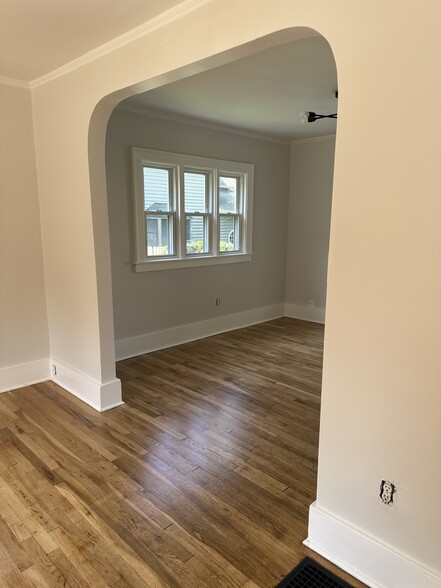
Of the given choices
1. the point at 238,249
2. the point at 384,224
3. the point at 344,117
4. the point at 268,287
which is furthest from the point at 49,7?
the point at 268,287

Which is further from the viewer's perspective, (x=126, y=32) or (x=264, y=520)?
(x=126, y=32)

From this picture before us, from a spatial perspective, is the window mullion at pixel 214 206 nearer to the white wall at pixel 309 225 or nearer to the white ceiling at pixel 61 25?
the white wall at pixel 309 225

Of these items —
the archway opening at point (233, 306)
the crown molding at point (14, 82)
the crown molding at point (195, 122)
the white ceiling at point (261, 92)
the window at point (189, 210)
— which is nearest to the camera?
the archway opening at point (233, 306)

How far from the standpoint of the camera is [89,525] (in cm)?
197

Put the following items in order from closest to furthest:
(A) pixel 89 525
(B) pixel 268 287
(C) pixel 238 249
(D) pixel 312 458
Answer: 1. (A) pixel 89 525
2. (D) pixel 312 458
3. (C) pixel 238 249
4. (B) pixel 268 287

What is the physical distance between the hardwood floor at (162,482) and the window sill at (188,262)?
1.15 metres

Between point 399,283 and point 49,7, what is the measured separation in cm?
213

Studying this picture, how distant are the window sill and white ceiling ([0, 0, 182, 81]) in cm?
202

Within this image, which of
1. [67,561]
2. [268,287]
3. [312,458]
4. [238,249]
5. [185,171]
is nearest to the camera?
[67,561]

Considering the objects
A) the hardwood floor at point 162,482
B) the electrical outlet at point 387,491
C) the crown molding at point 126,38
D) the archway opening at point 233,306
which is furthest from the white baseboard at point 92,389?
the crown molding at point 126,38

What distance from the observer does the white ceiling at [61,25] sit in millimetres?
1979

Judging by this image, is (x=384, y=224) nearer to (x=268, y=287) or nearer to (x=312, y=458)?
(x=312, y=458)

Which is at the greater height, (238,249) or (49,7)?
(49,7)

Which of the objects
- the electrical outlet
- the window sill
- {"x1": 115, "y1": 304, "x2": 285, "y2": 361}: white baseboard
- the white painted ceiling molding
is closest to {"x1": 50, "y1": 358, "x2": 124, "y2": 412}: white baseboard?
{"x1": 115, "y1": 304, "x2": 285, "y2": 361}: white baseboard
